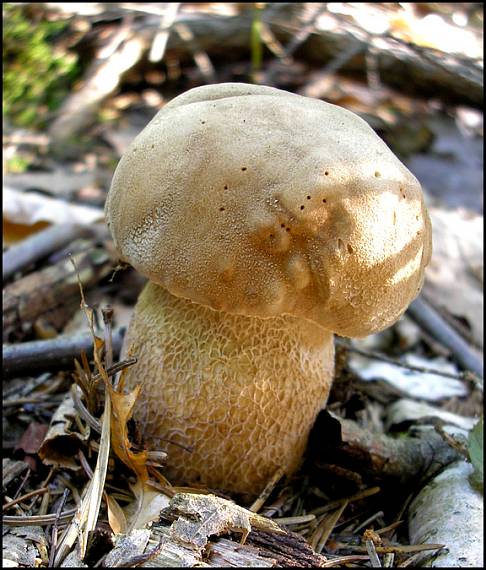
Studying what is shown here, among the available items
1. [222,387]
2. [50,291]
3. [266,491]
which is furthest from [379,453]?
[50,291]

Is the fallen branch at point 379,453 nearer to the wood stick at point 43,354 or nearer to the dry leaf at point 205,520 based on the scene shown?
the dry leaf at point 205,520

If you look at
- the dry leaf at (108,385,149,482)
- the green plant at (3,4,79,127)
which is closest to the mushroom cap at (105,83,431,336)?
the dry leaf at (108,385,149,482)

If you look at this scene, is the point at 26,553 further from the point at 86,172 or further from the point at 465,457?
the point at 86,172

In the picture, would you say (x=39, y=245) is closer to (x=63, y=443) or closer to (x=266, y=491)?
(x=63, y=443)

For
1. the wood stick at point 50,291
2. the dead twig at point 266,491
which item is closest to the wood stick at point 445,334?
the dead twig at point 266,491

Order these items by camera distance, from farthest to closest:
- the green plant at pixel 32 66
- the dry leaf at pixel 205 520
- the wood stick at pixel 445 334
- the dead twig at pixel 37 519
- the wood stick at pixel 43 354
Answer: the green plant at pixel 32 66 → the wood stick at pixel 445 334 → the wood stick at pixel 43 354 → the dead twig at pixel 37 519 → the dry leaf at pixel 205 520

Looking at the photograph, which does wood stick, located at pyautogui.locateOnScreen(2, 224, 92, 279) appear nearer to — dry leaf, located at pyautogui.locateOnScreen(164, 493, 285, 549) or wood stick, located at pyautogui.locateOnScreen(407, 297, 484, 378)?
dry leaf, located at pyautogui.locateOnScreen(164, 493, 285, 549)
